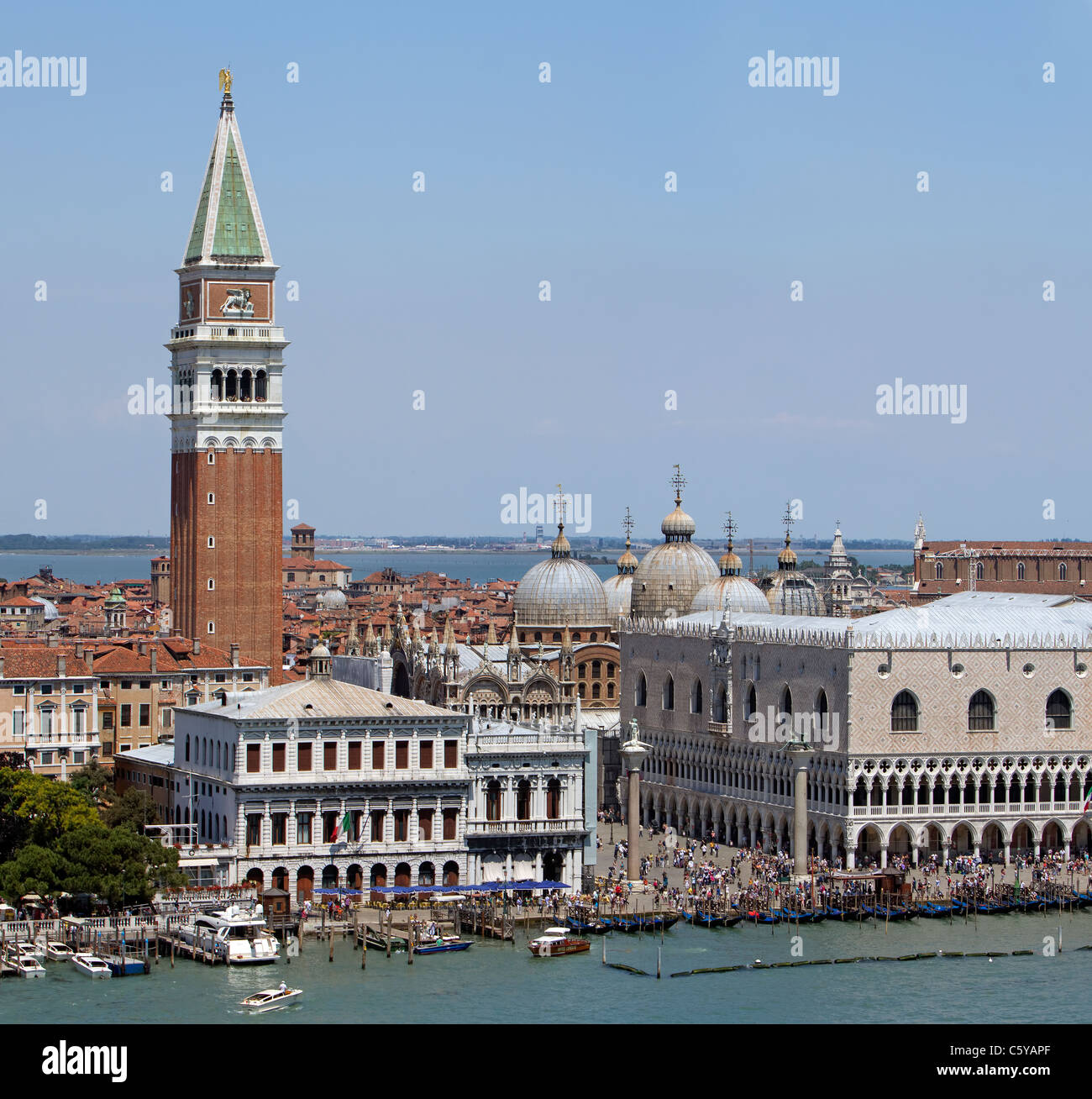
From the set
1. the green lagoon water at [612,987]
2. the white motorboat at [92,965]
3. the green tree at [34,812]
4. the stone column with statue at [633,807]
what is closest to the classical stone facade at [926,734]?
the stone column with statue at [633,807]

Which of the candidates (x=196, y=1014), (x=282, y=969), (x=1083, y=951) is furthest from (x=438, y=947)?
(x=1083, y=951)

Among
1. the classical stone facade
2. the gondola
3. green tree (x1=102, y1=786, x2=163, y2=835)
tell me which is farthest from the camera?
the classical stone facade

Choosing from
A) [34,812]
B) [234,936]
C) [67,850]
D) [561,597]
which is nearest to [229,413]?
[561,597]

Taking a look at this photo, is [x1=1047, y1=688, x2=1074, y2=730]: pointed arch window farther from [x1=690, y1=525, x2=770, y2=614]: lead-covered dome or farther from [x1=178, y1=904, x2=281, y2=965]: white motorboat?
[x1=178, y1=904, x2=281, y2=965]: white motorboat

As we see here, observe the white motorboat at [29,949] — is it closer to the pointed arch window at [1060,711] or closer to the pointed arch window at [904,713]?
the pointed arch window at [904,713]

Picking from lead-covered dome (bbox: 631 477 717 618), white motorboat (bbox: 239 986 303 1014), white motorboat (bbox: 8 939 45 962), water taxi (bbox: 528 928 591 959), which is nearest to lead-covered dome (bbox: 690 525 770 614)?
lead-covered dome (bbox: 631 477 717 618)

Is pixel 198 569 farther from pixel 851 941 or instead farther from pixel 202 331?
pixel 851 941

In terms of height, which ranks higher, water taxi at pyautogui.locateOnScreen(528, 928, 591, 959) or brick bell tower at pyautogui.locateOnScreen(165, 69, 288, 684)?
brick bell tower at pyautogui.locateOnScreen(165, 69, 288, 684)
